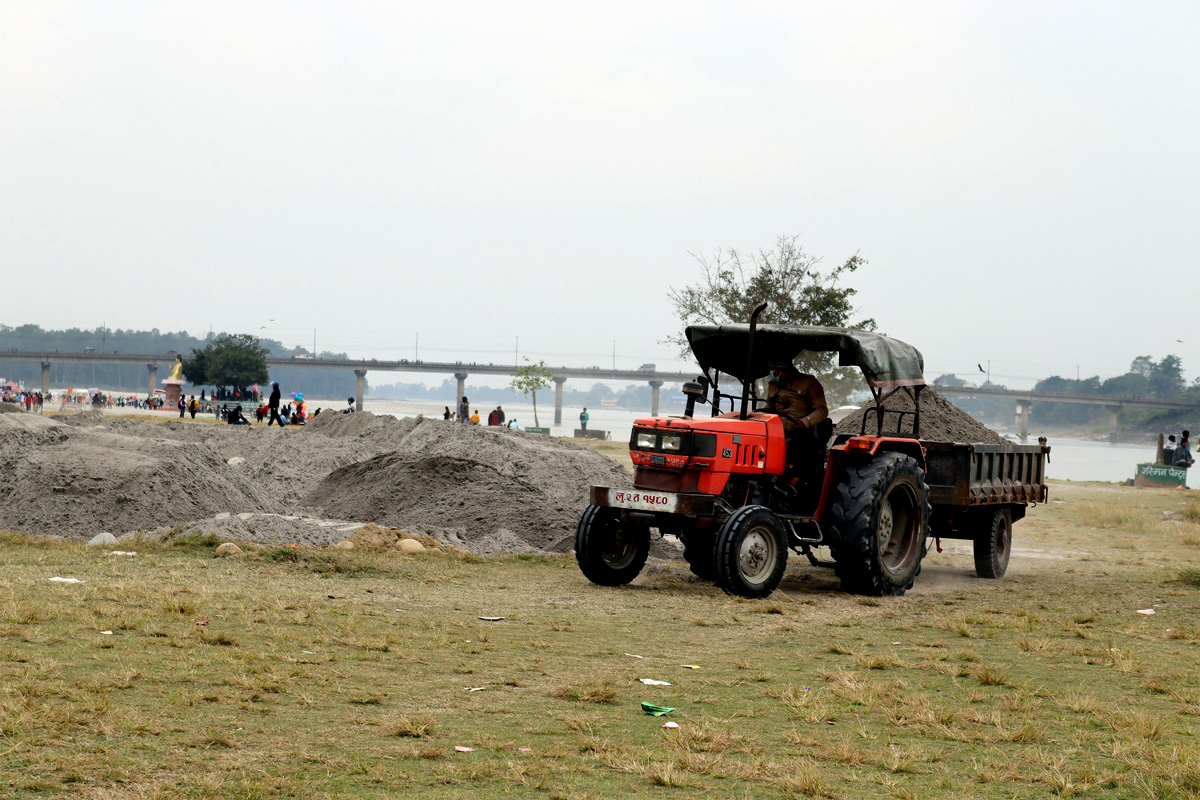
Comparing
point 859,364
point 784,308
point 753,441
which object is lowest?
point 753,441

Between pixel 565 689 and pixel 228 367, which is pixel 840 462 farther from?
pixel 228 367

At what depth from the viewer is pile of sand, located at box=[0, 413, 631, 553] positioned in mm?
15188

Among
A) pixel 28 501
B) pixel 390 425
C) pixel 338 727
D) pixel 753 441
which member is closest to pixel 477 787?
pixel 338 727

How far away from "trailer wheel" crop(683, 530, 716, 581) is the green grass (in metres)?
0.51

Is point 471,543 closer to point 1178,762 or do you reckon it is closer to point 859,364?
point 859,364

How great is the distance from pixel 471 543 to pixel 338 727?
31.9ft

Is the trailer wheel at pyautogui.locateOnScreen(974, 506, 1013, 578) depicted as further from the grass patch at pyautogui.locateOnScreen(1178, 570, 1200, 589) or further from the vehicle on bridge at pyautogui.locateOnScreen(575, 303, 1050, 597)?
the grass patch at pyautogui.locateOnScreen(1178, 570, 1200, 589)

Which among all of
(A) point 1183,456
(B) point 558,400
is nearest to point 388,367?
(B) point 558,400

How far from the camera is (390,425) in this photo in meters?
28.9

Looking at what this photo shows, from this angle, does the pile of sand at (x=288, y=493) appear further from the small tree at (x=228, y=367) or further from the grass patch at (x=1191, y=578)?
the small tree at (x=228, y=367)

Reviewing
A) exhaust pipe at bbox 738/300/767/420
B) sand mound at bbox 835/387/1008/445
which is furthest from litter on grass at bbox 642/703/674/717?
sand mound at bbox 835/387/1008/445

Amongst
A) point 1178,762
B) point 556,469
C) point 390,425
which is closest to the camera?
point 1178,762

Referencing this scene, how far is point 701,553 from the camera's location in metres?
12.1

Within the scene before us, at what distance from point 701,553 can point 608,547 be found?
3.53 ft
